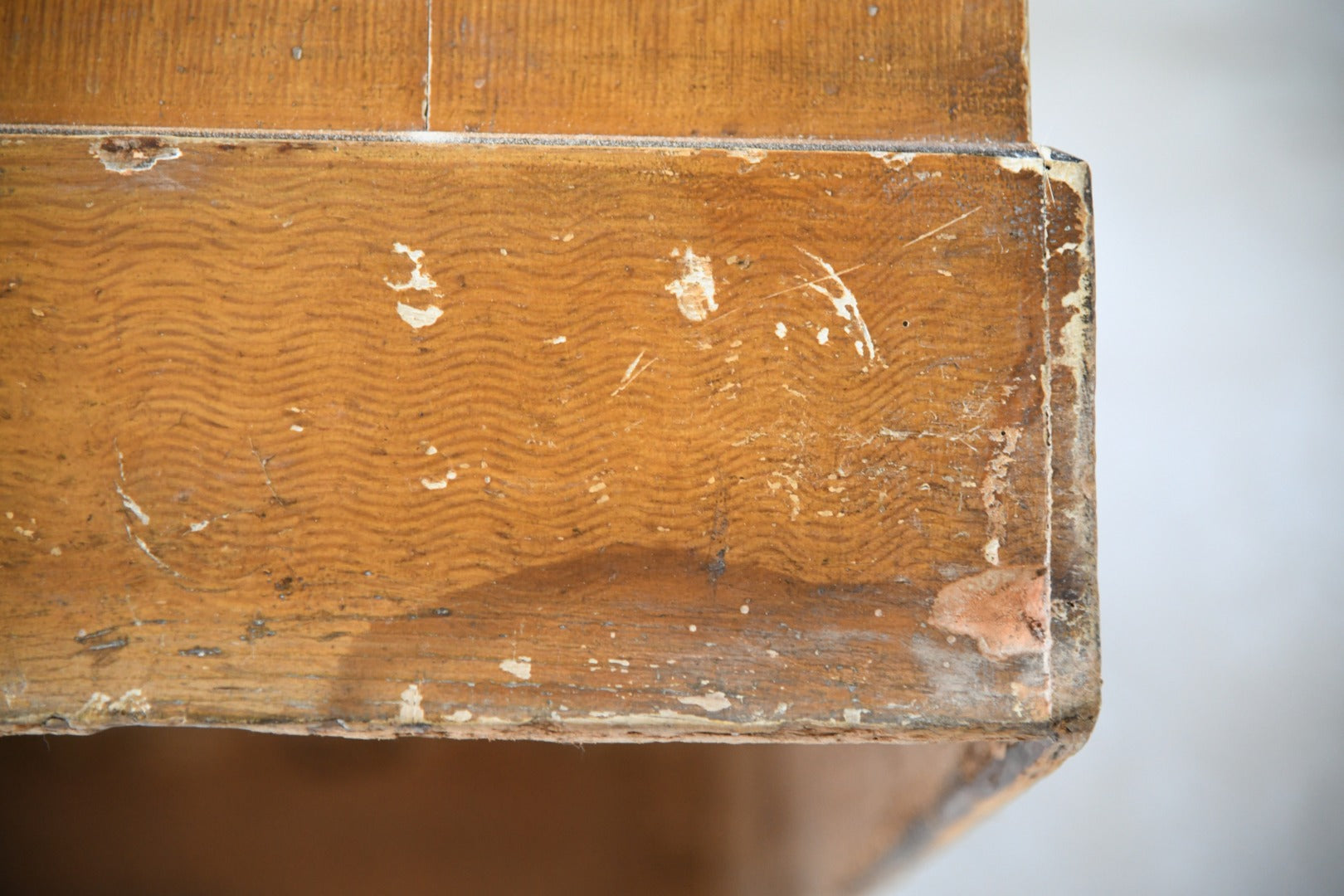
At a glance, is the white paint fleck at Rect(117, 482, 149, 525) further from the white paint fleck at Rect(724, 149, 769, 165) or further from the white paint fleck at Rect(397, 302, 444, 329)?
the white paint fleck at Rect(724, 149, 769, 165)

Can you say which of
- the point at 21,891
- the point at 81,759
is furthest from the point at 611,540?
the point at 21,891

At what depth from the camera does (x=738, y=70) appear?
41.1 inches

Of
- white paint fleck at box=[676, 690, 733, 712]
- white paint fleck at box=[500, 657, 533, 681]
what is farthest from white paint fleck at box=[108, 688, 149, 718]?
white paint fleck at box=[676, 690, 733, 712]

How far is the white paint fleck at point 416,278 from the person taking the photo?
947 mm

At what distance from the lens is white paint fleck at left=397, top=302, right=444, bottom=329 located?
37.1 inches

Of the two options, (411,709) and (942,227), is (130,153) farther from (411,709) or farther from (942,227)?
(942,227)

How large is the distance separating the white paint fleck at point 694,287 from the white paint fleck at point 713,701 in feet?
1.53

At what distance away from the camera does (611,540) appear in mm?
947

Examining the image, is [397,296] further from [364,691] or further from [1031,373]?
[1031,373]

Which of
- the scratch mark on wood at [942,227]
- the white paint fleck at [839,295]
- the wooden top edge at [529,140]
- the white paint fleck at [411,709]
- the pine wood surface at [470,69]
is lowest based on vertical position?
the white paint fleck at [411,709]

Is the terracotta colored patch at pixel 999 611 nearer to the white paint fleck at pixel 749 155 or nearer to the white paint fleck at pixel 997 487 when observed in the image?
the white paint fleck at pixel 997 487

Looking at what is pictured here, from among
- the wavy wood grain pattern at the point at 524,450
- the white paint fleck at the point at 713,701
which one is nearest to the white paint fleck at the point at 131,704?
the wavy wood grain pattern at the point at 524,450

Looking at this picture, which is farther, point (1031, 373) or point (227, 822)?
point (227, 822)

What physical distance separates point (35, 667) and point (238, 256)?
579 millimetres
